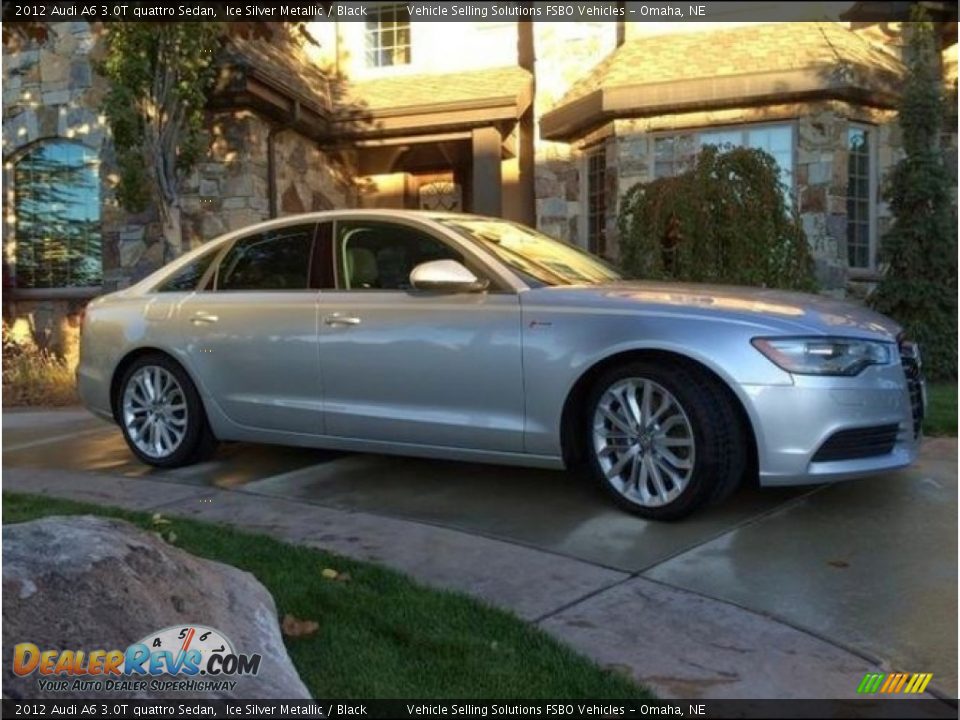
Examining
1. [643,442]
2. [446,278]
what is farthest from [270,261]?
[643,442]

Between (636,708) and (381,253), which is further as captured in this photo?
(381,253)

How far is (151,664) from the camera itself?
228cm

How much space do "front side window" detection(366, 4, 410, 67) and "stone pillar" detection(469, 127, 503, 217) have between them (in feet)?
7.25

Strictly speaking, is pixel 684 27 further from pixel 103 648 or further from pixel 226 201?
pixel 103 648

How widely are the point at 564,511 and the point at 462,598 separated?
1331 millimetres

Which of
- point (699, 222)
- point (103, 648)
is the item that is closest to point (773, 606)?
point (103, 648)

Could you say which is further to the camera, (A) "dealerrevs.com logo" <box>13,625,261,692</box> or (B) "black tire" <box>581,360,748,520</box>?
(B) "black tire" <box>581,360,748,520</box>

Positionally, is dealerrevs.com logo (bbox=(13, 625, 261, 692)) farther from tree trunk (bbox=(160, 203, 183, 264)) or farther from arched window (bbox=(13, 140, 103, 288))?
arched window (bbox=(13, 140, 103, 288))

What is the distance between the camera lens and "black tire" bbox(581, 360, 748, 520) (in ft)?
13.8

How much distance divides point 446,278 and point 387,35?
9.97m

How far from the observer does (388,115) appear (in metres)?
12.4

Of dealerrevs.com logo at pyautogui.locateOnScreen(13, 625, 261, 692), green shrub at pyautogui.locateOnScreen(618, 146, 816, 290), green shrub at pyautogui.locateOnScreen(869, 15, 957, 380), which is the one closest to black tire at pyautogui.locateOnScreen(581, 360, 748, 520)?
dealerrevs.com logo at pyautogui.locateOnScreen(13, 625, 261, 692)

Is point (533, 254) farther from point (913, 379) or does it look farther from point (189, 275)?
point (189, 275)

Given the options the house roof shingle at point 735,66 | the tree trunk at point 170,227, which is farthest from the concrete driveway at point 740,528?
the house roof shingle at point 735,66
